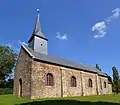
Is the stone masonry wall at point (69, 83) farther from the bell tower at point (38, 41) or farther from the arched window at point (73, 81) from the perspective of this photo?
the bell tower at point (38, 41)

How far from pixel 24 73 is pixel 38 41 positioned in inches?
286

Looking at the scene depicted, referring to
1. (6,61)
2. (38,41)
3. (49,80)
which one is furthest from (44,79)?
(6,61)

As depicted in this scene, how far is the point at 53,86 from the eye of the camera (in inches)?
1054

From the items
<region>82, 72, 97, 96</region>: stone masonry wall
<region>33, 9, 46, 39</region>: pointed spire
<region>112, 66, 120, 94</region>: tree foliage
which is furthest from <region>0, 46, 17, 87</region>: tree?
<region>112, 66, 120, 94</region>: tree foliage

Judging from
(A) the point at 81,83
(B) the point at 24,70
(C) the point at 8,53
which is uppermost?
(C) the point at 8,53

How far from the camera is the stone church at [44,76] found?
2492cm

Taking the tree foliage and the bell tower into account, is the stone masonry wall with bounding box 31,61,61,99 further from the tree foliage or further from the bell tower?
the tree foliage

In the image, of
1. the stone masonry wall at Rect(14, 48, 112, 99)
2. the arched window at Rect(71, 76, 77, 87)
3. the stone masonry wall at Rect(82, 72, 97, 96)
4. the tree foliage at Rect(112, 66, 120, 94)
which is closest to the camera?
the stone masonry wall at Rect(14, 48, 112, 99)

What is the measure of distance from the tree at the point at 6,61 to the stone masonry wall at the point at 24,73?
23329mm

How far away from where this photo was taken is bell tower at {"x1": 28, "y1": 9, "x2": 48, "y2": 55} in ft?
101

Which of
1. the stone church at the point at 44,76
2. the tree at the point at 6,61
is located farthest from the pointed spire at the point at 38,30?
the tree at the point at 6,61

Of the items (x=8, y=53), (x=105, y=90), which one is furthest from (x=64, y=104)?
(x=8, y=53)

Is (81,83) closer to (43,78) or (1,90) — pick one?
(43,78)

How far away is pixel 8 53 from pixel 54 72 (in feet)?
100
